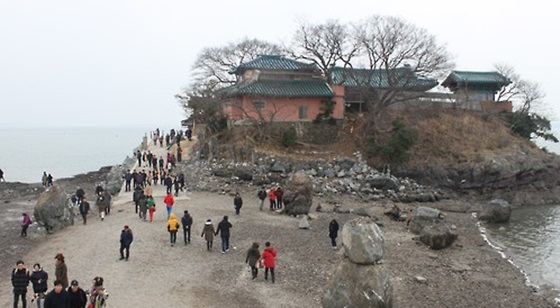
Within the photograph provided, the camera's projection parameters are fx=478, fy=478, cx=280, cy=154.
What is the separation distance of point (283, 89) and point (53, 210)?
26.3 meters

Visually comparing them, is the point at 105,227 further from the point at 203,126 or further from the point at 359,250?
the point at 203,126

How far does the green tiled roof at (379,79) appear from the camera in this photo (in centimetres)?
4531

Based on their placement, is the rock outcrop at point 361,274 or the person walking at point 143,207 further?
the person walking at point 143,207

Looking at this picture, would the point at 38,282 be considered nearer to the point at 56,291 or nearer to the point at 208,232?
the point at 56,291

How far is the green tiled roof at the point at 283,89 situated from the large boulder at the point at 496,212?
1987 cm

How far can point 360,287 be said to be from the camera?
1351cm

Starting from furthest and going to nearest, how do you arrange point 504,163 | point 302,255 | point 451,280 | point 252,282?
point 504,163, point 302,255, point 451,280, point 252,282

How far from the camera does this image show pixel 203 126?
51.2 metres

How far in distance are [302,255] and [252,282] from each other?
14.5 feet

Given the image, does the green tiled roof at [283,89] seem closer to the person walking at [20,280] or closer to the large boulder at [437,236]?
the large boulder at [437,236]

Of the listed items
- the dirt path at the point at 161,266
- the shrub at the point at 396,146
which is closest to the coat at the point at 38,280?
the dirt path at the point at 161,266

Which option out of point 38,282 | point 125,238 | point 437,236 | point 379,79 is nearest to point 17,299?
point 38,282

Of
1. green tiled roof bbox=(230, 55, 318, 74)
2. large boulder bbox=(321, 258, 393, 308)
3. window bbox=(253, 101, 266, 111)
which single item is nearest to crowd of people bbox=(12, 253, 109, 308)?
large boulder bbox=(321, 258, 393, 308)

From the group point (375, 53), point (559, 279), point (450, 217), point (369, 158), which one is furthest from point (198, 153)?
point (559, 279)
